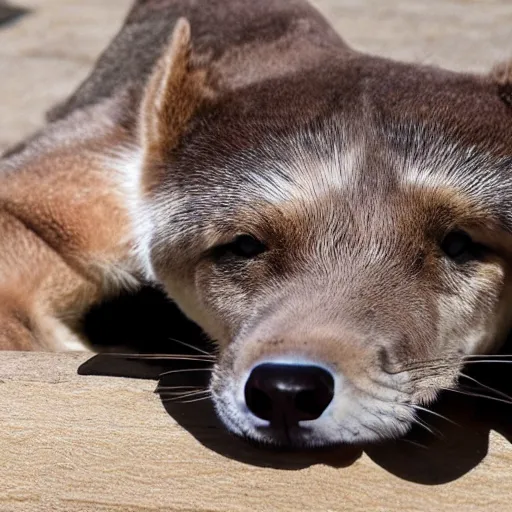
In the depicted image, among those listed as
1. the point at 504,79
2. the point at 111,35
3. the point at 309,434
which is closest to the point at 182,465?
the point at 309,434

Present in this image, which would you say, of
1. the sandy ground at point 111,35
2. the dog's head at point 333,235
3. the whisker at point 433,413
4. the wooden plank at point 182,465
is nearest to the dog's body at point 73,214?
the dog's head at point 333,235

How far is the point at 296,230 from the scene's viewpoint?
125 inches

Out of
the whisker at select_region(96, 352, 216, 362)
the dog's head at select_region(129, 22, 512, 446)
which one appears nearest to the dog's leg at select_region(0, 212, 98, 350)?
the dog's head at select_region(129, 22, 512, 446)

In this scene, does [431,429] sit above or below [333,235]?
below

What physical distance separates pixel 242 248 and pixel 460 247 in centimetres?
64

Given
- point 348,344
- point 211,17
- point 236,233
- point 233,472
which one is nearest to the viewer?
point 348,344

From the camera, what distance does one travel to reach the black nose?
2584mm

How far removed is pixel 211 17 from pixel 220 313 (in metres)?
2.56

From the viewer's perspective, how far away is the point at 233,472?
287cm

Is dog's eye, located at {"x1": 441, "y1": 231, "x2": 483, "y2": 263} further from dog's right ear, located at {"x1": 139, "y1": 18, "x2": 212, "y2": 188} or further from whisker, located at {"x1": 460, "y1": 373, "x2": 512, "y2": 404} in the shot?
dog's right ear, located at {"x1": 139, "y1": 18, "x2": 212, "y2": 188}

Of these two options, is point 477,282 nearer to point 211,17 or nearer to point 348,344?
point 348,344

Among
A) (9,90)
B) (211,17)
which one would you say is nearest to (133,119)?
(211,17)

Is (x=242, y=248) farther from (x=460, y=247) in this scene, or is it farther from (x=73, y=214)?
(x=73, y=214)

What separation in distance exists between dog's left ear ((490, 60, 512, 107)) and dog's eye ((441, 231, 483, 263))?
25.5 inches
